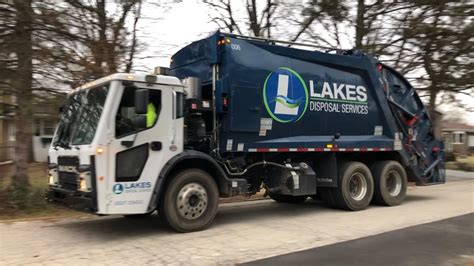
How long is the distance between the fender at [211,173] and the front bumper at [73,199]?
93 centimetres

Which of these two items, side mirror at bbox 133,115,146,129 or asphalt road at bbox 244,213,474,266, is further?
side mirror at bbox 133,115,146,129

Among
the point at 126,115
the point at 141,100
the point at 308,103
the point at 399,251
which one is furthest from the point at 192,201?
the point at 308,103

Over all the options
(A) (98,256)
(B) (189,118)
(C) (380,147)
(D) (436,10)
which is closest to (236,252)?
(A) (98,256)

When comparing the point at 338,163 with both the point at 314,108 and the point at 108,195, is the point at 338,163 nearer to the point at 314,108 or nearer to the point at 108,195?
the point at 314,108

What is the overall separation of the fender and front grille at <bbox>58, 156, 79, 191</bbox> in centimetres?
126

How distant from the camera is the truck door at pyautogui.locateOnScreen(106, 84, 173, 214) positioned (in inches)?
296

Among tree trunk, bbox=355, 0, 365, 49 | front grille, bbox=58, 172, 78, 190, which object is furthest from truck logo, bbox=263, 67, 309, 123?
tree trunk, bbox=355, 0, 365, 49

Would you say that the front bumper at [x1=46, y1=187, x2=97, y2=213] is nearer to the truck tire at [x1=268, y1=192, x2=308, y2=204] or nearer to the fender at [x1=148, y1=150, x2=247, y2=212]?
the fender at [x1=148, y1=150, x2=247, y2=212]

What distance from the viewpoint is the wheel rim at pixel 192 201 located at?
8133 millimetres

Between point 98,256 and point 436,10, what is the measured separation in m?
14.6

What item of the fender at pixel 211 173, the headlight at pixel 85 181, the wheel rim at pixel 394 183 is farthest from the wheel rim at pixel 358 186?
the headlight at pixel 85 181

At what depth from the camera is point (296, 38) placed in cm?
1911

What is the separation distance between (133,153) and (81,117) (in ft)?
3.88

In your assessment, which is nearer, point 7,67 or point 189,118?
point 189,118
